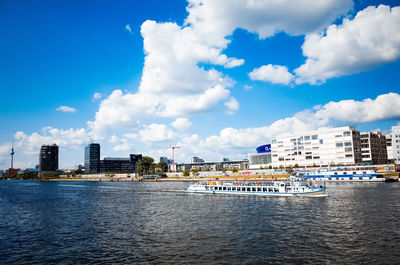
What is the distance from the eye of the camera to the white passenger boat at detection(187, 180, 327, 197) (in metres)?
96.8

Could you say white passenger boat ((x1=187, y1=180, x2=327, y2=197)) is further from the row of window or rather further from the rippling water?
the rippling water

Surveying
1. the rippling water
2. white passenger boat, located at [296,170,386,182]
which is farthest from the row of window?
white passenger boat, located at [296,170,386,182]

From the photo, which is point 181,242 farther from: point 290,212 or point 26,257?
point 290,212

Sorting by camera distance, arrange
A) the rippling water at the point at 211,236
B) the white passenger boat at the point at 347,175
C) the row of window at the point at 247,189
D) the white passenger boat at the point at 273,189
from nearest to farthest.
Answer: the rippling water at the point at 211,236 → the white passenger boat at the point at 273,189 → the row of window at the point at 247,189 → the white passenger boat at the point at 347,175

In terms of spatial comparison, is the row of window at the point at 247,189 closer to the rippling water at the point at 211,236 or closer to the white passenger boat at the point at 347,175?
the rippling water at the point at 211,236

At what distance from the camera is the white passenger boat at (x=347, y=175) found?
165875 millimetres

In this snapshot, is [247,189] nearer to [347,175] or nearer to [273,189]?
[273,189]

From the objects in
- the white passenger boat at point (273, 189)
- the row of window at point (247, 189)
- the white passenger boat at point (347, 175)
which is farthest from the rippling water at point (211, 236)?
the white passenger boat at point (347, 175)

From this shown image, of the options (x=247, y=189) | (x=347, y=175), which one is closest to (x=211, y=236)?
(x=247, y=189)

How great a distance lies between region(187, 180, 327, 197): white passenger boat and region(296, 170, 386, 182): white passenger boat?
6918 cm

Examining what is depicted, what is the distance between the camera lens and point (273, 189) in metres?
102

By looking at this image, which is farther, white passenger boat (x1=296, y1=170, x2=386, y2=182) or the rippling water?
white passenger boat (x1=296, y1=170, x2=386, y2=182)

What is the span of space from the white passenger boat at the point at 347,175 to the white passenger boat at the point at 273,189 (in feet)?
227

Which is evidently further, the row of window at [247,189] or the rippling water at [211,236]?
the row of window at [247,189]
